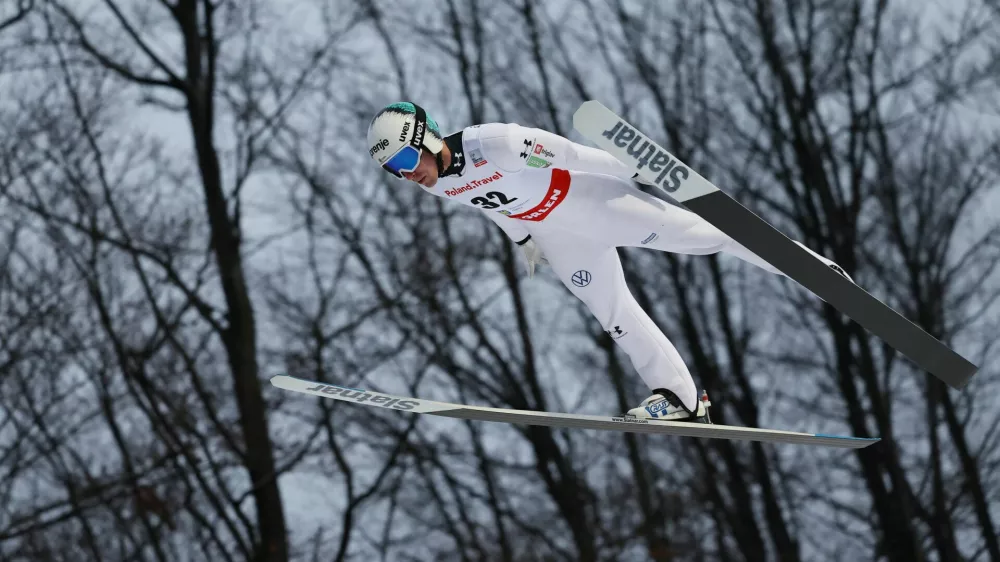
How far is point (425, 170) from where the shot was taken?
5.02m

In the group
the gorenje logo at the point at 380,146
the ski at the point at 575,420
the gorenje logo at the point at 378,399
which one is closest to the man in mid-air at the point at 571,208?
the gorenje logo at the point at 380,146

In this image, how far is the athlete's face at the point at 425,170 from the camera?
499 cm

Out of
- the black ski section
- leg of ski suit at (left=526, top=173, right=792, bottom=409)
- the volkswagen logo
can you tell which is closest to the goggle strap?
leg of ski suit at (left=526, top=173, right=792, bottom=409)

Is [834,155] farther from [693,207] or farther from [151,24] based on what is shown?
[693,207]

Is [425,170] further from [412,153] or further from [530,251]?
[530,251]

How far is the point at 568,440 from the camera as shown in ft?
56.9

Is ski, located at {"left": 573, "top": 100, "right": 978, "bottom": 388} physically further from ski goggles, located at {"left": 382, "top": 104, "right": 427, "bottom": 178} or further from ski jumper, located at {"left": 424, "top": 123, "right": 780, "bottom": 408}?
ski goggles, located at {"left": 382, "top": 104, "right": 427, "bottom": 178}

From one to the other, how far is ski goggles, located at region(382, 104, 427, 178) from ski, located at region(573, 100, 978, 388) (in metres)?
0.68

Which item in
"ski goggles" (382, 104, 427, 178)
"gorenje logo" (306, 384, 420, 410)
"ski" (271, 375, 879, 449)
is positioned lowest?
"ski" (271, 375, 879, 449)

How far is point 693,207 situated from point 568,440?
41.2 ft

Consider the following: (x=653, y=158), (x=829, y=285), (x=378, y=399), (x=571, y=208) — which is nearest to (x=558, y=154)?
(x=571, y=208)

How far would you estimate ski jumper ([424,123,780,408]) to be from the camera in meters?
5.06

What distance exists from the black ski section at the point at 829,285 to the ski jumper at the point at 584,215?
13 cm

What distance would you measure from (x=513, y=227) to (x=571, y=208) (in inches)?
15.1
